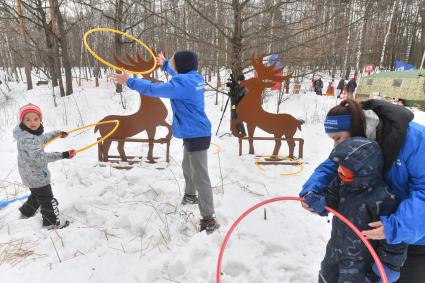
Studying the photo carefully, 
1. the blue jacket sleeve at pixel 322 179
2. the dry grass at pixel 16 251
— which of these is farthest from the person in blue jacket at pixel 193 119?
the dry grass at pixel 16 251

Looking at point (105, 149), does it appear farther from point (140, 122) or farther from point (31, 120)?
point (31, 120)

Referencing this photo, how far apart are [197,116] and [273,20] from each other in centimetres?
488

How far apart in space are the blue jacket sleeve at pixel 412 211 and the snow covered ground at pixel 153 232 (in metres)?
1.26

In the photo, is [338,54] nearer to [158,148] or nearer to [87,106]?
[158,148]

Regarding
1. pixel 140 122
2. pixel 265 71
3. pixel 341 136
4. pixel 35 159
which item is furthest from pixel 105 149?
pixel 341 136

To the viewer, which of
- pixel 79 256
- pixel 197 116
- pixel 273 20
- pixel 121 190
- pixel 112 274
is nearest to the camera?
pixel 112 274

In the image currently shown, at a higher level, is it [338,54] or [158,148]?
[338,54]

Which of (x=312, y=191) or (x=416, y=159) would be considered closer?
(x=416, y=159)

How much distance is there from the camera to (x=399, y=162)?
1558mm

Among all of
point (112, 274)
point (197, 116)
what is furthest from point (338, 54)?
point (112, 274)

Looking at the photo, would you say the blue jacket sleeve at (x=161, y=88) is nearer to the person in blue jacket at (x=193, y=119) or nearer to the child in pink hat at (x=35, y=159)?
the person in blue jacket at (x=193, y=119)

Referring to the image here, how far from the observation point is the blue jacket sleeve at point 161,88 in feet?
9.78

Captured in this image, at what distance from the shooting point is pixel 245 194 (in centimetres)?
417

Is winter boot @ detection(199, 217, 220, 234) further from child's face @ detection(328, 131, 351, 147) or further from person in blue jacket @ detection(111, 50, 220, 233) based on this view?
child's face @ detection(328, 131, 351, 147)
